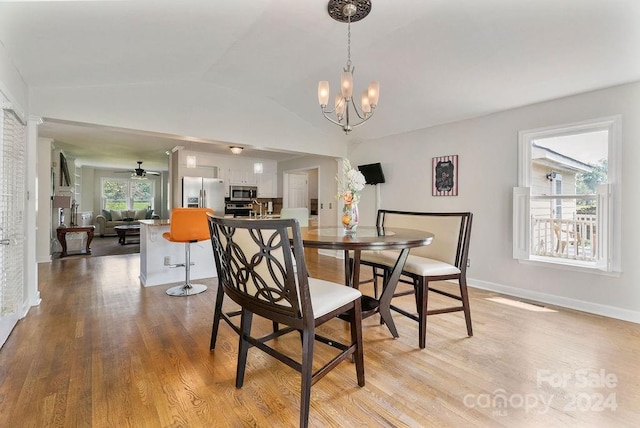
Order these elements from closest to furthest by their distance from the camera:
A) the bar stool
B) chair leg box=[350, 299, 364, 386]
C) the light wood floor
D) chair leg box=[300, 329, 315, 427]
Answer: chair leg box=[300, 329, 315, 427], the light wood floor, chair leg box=[350, 299, 364, 386], the bar stool

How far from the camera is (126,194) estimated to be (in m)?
10.8

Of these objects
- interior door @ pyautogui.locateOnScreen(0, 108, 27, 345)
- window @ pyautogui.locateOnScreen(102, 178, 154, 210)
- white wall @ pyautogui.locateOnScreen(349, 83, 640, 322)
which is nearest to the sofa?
window @ pyautogui.locateOnScreen(102, 178, 154, 210)

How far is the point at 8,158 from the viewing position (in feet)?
7.22

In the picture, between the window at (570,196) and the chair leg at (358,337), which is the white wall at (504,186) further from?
the chair leg at (358,337)

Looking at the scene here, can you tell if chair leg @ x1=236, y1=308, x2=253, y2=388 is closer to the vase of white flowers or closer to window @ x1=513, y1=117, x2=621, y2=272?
the vase of white flowers

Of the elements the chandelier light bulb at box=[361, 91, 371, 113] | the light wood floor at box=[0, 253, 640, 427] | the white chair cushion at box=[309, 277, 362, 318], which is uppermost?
the chandelier light bulb at box=[361, 91, 371, 113]

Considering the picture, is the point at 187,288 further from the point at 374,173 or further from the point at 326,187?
the point at 326,187

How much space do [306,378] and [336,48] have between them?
2.94m

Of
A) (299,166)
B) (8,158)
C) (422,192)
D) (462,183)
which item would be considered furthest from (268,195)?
(8,158)

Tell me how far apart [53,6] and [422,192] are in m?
4.11

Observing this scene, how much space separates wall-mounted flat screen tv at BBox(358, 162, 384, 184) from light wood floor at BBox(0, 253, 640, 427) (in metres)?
2.58

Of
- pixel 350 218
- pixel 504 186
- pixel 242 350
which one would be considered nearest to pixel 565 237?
pixel 504 186

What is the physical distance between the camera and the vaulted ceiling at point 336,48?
6.87 ft

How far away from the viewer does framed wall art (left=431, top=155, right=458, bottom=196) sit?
13.3 ft
